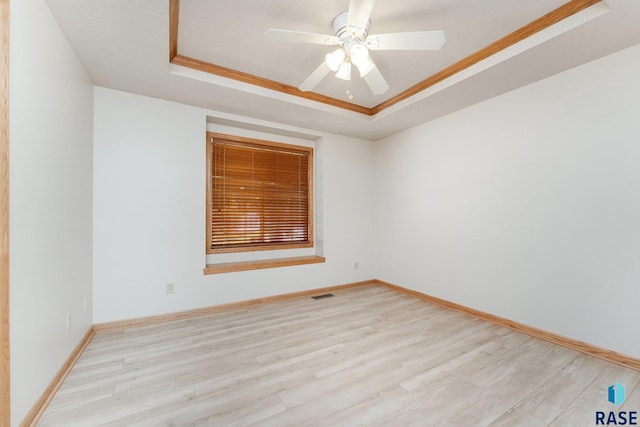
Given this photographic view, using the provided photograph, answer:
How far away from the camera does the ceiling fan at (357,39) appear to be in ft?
5.21

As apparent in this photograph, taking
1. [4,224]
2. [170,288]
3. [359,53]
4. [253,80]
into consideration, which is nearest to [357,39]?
[359,53]

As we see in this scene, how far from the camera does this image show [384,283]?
4273mm

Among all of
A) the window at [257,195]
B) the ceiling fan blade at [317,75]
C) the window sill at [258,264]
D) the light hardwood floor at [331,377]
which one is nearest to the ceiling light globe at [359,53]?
the ceiling fan blade at [317,75]

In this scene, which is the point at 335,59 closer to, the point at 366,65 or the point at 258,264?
the point at 366,65

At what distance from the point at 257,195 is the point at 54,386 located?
2605 millimetres

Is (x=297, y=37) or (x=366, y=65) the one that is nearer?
(x=297, y=37)

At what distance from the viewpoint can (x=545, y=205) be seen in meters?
2.45

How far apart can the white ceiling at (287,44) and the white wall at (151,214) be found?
256 mm

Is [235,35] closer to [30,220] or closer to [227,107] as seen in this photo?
[227,107]

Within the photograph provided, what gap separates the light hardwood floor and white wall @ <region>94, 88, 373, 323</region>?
38cm

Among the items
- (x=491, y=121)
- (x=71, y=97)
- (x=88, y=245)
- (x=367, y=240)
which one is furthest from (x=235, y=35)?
(x=367, y=240)

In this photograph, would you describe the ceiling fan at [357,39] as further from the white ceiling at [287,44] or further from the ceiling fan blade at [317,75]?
the white ceiling at [287,44]

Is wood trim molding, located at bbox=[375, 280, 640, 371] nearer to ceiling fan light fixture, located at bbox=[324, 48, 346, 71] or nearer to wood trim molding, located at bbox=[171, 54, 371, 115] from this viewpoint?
wood trim molding, located at bbox=[171, 54, 371, 115]

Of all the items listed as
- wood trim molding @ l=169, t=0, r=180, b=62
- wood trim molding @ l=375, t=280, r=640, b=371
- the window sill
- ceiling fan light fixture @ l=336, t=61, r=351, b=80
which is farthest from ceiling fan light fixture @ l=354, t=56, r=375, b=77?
wood trim molding @ l=375, t=280, r=640, b=371
